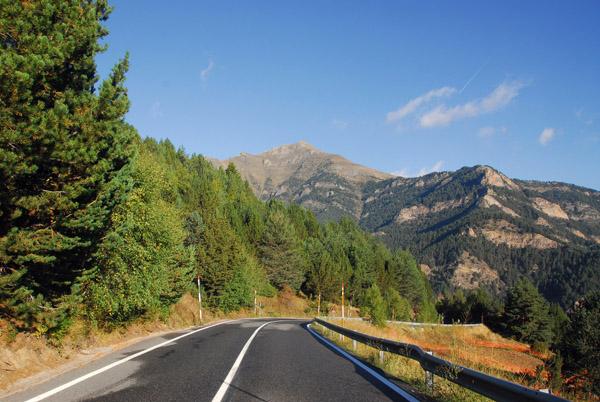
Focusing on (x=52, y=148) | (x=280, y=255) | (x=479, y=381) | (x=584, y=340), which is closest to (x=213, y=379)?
(x=479, y=381)

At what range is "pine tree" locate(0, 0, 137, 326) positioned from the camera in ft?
21.7

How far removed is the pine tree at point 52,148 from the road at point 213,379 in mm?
2153

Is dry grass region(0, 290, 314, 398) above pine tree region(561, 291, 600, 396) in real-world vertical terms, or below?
above

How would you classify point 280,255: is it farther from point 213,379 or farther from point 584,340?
point 213,379

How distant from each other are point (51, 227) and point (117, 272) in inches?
248

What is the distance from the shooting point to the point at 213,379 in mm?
6898

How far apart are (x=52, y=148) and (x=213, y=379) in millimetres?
5305

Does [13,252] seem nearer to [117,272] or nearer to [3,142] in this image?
[3,142]

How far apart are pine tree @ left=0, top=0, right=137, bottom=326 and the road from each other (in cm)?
215

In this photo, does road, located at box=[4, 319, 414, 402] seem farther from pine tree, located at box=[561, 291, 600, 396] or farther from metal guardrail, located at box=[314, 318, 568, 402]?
pine tree, located at box=[561, 291, 600, 396]

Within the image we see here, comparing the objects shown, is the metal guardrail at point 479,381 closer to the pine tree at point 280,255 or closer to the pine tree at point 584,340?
the pine tree at point 584,340

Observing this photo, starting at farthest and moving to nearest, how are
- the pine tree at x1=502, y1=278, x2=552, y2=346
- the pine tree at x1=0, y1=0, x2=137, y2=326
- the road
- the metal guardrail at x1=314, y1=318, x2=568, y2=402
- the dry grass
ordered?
the pine tree at x1=502, y1=278, x2=552, y2=346, the dry grass, the pine tree at x1=0, y1=0, x2=137, y2=326, the road, the metal guardrail at x1=314, y1=318, x2=568, y2=402

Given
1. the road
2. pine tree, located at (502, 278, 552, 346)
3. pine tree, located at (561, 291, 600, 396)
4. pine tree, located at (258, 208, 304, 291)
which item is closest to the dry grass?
the road

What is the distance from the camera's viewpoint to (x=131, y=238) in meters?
14.1
